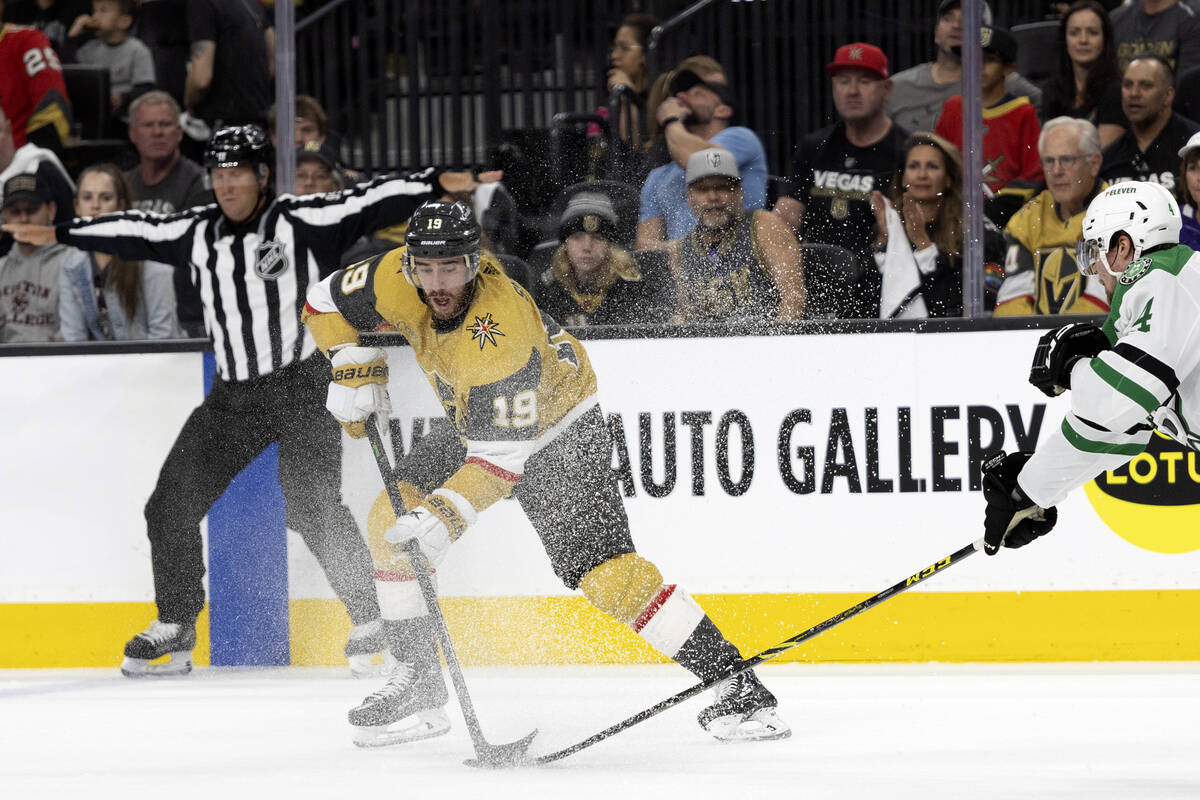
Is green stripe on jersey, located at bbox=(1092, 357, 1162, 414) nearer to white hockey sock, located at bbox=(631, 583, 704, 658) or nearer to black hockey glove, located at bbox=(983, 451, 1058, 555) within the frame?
black hockey glove, located at bbox=(983, 451, 1058, 555)

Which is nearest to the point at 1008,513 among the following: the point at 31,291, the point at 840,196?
the point at 840,196

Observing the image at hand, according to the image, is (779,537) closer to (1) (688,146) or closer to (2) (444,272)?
(1) (688,146)

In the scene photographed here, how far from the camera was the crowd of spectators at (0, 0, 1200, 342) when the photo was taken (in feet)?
14.7

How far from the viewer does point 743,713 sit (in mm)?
3648

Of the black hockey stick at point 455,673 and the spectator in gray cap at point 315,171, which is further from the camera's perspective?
the spectator in gray cap at point 315,171

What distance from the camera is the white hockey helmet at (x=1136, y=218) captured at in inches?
118

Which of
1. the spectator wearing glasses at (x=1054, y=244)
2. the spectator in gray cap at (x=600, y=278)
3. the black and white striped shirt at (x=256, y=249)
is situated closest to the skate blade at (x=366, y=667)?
the black and white striped shirt at (x=256, y=249)

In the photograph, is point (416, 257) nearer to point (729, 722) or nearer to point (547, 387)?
point (547, 387)

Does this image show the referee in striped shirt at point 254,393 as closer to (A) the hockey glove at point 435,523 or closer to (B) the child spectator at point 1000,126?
(A) the hockey glove at point 435,523

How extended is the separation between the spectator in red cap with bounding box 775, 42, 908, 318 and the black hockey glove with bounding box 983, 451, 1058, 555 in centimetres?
140

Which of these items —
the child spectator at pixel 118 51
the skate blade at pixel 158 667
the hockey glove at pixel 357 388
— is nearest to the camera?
the hockey glove at pixel 357 388

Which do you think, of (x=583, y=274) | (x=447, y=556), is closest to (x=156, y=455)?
(x=447, y=556)

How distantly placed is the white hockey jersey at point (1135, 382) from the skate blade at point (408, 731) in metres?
1.48

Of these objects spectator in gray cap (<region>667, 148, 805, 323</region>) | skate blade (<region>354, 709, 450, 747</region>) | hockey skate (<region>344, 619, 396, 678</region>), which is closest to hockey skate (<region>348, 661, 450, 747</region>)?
skate blade (<region>354, 709, 450, 747</region>)
